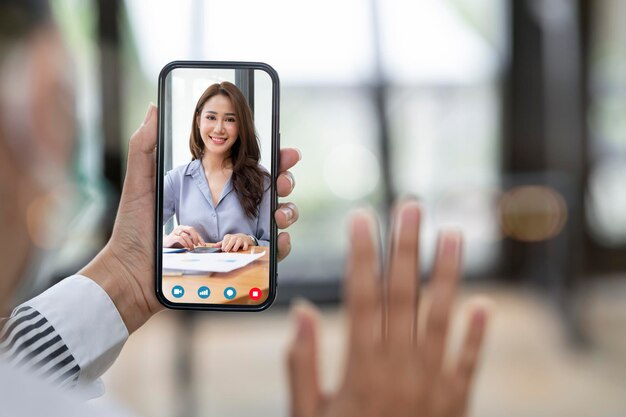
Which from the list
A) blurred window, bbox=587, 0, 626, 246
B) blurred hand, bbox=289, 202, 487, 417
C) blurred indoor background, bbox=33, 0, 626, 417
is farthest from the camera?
blurred window, bbox=587, 0, 626, 246

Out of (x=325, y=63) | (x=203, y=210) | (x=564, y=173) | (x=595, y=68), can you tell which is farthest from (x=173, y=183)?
(x=595, y=68)

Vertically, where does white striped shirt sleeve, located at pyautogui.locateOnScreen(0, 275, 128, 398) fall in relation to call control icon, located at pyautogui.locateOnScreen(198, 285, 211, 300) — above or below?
below

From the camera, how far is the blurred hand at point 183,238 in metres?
0.21

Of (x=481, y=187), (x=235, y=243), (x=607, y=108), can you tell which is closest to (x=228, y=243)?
(x=235, y=243)

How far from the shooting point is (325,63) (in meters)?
1.47

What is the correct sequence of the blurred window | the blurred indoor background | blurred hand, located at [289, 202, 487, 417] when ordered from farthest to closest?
the blurred window → the blurred indoor background → blurred hand, located at [289, 202, 487, 417]

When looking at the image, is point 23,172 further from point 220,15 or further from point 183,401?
point 183,401

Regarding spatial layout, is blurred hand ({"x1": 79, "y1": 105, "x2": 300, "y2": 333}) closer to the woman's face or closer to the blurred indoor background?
the woman's face

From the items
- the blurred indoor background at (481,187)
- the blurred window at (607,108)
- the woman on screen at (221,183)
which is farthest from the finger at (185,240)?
the blurred window at (607,108)

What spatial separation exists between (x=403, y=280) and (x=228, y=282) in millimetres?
60

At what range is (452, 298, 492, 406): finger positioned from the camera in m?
0.20

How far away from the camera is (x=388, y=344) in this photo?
Answer: 7.1 inches

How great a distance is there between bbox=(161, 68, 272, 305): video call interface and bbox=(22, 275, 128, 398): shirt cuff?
2 centimetres

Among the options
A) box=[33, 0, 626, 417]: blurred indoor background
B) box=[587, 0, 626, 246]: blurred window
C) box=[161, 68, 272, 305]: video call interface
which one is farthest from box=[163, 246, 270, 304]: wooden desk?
box=[587, 0, 626, 246]: blurred window
